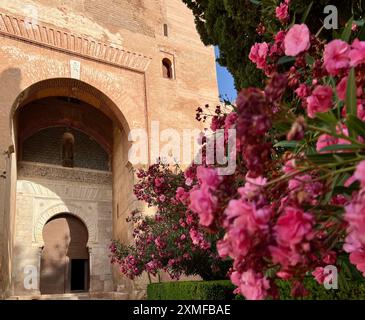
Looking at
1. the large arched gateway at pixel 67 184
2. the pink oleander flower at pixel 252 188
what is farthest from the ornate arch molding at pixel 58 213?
the pink oleander flower at pixel 252 188

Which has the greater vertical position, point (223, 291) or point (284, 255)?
point (284, 255)

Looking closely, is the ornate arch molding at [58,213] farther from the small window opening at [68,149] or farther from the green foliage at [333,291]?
the green foliage at [333,291]

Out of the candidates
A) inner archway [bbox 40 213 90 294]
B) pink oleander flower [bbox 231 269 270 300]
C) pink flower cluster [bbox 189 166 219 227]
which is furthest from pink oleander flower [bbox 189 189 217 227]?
inner archway [bbox 40 213 90 294]

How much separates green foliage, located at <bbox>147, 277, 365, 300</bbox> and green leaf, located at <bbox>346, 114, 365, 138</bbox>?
0.83 meters

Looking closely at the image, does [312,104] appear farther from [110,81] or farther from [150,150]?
[110,81]

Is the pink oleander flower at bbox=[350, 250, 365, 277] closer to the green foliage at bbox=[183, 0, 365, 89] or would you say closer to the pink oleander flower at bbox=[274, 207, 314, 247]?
the pink oleander flower at bbox=[274, 207, 314, 247]

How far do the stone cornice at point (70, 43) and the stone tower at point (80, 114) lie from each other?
0.10 ft

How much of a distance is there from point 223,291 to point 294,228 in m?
4.25

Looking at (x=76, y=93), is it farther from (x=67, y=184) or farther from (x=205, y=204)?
(x=205, y=204)

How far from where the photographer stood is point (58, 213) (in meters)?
12.1

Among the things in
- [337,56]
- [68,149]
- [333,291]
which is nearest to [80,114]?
[68,149]

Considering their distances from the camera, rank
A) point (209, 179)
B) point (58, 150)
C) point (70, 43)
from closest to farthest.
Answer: point (209, 179)
point (70, 43)
point (58, 150)

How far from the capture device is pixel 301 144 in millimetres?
1536

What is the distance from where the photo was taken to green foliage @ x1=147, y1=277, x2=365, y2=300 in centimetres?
263
